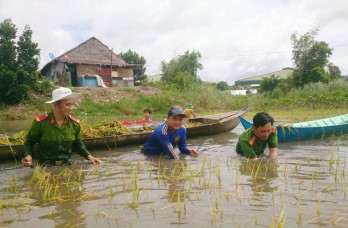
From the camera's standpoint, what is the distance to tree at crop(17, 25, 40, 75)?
2181 cm

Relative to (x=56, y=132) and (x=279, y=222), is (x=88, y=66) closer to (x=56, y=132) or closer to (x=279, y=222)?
(x=56, y=132)

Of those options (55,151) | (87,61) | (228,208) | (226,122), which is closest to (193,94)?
(87,61)

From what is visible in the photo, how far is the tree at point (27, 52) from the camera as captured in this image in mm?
21812

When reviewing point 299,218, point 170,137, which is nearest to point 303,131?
point 170,137

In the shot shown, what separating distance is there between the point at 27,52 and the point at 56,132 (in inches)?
774

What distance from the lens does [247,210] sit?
2998mm

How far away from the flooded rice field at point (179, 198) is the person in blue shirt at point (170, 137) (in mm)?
313

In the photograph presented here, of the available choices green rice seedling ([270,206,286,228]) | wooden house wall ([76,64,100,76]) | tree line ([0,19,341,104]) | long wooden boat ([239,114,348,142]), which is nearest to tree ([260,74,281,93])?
tree line ([0,19,341,104])

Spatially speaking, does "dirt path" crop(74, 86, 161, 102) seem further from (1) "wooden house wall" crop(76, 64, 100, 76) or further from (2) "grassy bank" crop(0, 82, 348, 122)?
(1) "wooden house wall" crop(76, 64, 100, 76)

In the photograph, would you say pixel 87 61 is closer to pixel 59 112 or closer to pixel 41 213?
pixel 59 112

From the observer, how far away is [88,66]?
27797 millimetres

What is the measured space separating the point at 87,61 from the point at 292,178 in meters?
25.7

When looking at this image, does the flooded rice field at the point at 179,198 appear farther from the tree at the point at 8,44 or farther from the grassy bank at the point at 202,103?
the tree at the point at 8,44

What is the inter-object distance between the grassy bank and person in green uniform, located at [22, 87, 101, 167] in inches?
575
